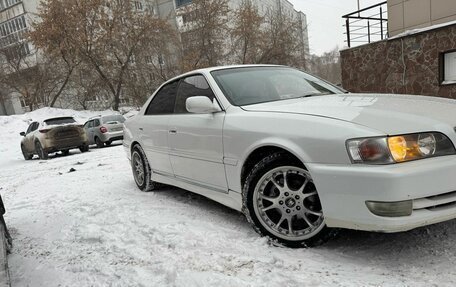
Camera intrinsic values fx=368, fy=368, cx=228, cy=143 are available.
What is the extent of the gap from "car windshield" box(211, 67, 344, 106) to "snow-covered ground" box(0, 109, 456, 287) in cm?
123

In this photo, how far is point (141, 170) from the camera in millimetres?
5250

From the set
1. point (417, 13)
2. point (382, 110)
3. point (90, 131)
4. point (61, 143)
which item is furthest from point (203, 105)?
point (90, 131)

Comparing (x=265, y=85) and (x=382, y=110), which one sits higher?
(x=265, y=85)

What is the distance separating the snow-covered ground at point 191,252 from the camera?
2453mm

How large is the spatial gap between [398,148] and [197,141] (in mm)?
1899

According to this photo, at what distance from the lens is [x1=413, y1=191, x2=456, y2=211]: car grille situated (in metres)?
2.33

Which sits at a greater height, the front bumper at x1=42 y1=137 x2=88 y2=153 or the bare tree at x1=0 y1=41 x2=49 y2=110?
the bare tree at x1=0 y1=41 x2=49 y2=110

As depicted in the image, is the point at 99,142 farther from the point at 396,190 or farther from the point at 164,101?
the point at 396,190

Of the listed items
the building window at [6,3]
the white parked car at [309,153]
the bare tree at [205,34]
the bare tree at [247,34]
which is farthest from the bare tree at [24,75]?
the white parked car at [309,153]

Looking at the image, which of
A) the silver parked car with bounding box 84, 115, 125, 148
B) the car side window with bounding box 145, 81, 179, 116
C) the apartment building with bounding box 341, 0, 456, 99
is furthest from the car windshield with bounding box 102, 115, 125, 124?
the car side window with bounding box 145, 81, 179, 116

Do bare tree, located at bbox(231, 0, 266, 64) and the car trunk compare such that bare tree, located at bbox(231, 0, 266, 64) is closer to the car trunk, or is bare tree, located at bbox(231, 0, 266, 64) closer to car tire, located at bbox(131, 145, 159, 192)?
the car trunk

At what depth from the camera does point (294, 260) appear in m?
2.67

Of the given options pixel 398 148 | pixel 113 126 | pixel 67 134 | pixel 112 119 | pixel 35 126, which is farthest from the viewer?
pixel 112 119

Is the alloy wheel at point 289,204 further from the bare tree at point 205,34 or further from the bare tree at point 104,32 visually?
the bare tree at point 205,34
